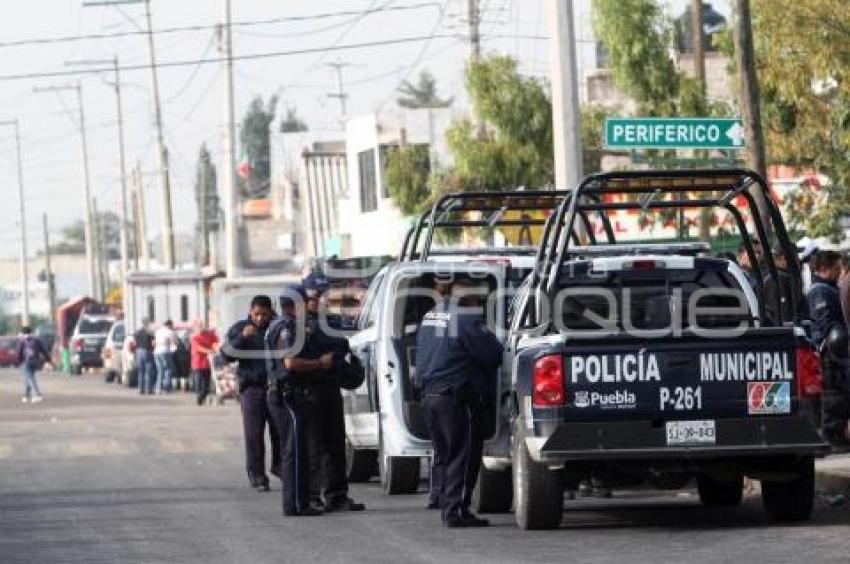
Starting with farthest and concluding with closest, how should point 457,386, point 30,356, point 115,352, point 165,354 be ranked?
point 115,352, point 165,354, point 30,356, point 457,386

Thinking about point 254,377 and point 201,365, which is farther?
point 201,365

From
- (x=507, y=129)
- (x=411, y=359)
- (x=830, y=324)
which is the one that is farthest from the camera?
(x=507, y=129)

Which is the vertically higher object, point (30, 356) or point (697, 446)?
point (697, 446)

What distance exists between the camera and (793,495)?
1606 centimetres

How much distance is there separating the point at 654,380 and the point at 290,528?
3.21m

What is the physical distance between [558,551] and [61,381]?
5457 cm

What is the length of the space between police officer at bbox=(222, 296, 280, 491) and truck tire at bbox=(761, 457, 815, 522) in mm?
5629

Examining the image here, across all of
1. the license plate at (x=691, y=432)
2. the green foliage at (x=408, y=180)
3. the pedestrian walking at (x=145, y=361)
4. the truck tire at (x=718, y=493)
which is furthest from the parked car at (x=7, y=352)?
the license plate at (x=691, y=432)

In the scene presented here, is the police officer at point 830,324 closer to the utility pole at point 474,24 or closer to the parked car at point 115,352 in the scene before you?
the utility pole at point 474,24

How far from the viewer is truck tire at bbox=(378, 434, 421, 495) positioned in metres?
19.8

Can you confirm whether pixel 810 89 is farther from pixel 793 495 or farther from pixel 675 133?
pixel 793 495

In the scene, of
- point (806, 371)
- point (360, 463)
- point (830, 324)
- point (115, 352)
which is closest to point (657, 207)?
point (806, 371)

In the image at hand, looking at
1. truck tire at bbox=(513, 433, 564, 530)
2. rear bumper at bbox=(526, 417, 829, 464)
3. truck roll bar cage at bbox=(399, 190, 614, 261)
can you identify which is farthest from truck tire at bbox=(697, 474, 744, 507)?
truck roll bar cage at bbox=(399, 190, 614, 261)

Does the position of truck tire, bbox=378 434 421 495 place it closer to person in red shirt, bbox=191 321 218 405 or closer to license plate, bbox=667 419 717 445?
license plate, bbox=667 419 717 445
